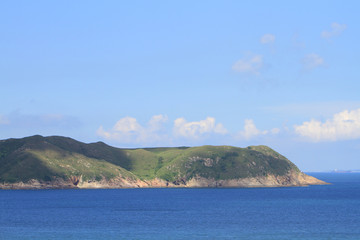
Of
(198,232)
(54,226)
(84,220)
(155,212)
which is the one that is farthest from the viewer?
(155,212)

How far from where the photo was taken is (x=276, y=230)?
126562 mm

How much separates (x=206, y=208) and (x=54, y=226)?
71.7 metres

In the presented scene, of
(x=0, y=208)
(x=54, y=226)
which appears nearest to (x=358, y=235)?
(x=54, y=226)

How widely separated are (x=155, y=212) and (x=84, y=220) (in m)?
34.6

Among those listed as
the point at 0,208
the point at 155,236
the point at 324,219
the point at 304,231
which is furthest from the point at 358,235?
the point at 0,208

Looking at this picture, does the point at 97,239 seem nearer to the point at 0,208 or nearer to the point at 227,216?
the point at 227,216

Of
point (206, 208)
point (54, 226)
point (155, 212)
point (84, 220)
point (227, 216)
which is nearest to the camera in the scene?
point (54, 226)

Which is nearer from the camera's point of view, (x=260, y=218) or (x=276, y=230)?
(x=276, y=230)

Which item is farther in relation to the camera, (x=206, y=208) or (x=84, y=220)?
(x=206, y=208)

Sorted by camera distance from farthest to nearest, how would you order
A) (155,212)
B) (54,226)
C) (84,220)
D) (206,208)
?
1. (206,208)
2. (155,212)
3. (84,220)
4. (54,226)

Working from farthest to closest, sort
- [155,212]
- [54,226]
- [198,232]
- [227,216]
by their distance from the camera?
[155,212] → [227,216] → [54,226] → [198,232]

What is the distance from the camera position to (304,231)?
4909 inches

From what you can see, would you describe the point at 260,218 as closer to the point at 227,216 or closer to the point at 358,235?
the point at 227,216

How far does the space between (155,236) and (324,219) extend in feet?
196
